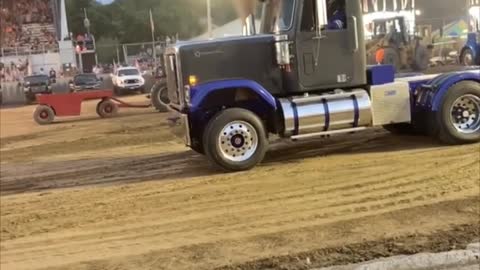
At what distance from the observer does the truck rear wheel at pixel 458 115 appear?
1155cm

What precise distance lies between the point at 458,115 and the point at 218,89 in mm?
4140

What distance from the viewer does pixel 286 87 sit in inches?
441

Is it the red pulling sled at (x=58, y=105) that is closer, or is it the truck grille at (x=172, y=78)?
the truck grille at (x=172, y=78)

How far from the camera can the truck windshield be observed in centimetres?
1099

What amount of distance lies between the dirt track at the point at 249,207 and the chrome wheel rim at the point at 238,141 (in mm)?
346

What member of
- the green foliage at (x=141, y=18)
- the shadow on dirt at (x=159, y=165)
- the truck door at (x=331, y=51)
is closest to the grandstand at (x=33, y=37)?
the green foliage at (x=141, y=18)

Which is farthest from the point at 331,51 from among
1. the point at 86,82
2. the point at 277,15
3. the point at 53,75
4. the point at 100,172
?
the point at 53,75

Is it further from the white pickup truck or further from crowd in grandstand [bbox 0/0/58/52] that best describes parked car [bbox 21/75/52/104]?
crowd in grandstand [bbox 0/0/58/52]

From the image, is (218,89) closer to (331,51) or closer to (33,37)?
(331,51)

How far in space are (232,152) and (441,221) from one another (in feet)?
14.2

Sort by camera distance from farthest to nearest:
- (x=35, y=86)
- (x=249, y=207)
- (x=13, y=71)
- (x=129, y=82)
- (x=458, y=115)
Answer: (x=13, y=71)
(x=35, y=86)
(x=129, y=82)
(x=458, y=115)
(x=249, y=207)

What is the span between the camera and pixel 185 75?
10.9 meters

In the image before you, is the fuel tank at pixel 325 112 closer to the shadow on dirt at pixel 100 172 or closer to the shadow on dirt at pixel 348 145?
the shadow on dirt at pixel 348 145

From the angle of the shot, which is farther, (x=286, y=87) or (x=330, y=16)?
(x=286, y=87)
